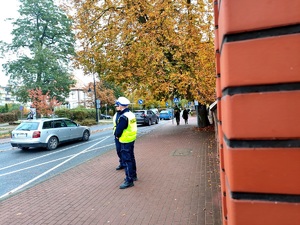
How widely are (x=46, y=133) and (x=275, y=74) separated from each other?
44.8 ft

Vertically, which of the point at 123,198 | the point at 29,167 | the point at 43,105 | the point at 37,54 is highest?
the point at 37,54

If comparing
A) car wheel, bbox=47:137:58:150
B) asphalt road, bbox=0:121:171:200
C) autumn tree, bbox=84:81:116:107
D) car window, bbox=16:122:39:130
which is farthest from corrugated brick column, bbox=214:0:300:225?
autumn tree, bbox=84:81:116:107

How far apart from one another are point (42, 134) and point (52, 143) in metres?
0.81

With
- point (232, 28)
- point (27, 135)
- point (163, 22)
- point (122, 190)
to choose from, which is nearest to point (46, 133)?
point (27, 135)

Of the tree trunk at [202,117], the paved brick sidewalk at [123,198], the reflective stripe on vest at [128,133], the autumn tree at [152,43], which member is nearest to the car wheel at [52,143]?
the autumn tree at [152,43]

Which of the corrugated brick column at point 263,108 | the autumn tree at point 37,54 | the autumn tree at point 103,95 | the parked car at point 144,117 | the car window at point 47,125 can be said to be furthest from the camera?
the autumn tree at point 103,95

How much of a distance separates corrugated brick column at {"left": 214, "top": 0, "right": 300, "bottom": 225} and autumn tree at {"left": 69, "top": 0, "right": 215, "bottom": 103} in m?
11.5

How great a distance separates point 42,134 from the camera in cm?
1321

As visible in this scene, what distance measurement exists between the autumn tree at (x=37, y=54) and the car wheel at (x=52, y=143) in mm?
26285

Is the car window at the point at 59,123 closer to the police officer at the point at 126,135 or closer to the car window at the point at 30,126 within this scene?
the car window at the point at 30,126

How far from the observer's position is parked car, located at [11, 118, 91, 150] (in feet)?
42.9

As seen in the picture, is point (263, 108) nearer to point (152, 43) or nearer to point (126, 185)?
point (126, 185)

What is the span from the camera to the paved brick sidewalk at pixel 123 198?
173 inches

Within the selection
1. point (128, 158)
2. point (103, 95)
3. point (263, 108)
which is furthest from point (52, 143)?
point (103, 95)
